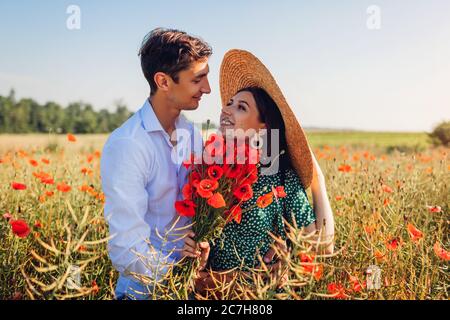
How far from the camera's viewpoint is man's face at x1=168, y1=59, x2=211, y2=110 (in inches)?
81.2

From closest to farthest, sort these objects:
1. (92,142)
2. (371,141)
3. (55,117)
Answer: (92,142), (371,141), (55,117)

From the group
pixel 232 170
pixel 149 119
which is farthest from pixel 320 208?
pixel 149 119

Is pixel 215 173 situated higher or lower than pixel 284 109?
lower

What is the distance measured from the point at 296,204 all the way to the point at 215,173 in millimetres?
463

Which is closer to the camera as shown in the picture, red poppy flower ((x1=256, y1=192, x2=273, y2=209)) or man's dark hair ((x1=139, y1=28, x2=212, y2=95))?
red poppy flower ((x1=256, y1=192, x2=273, y2=209))

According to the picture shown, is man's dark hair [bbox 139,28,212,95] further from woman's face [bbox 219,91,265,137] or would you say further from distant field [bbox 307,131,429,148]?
distant field [bbox 307,131,429,148]

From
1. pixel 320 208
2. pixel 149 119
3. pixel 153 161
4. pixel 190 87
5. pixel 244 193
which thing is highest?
pixel 190 87

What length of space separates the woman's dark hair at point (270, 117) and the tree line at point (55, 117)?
19806 mm

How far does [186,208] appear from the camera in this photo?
1832 millimetres

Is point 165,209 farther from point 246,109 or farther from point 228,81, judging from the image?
point 228,81

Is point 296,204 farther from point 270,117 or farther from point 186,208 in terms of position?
point 186,208

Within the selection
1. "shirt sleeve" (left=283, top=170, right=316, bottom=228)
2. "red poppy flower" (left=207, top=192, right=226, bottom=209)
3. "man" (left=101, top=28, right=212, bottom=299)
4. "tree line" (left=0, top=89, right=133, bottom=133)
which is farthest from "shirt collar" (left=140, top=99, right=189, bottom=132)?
"tree line" (left=0, top=89, right=133, bottom=133)

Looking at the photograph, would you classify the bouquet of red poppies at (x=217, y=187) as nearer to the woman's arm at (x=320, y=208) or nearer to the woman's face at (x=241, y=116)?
the woman's face at (x=241, y=116)

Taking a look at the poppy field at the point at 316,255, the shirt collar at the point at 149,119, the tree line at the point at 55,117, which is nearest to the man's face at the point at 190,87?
the shirt collar at the point at 149,119
